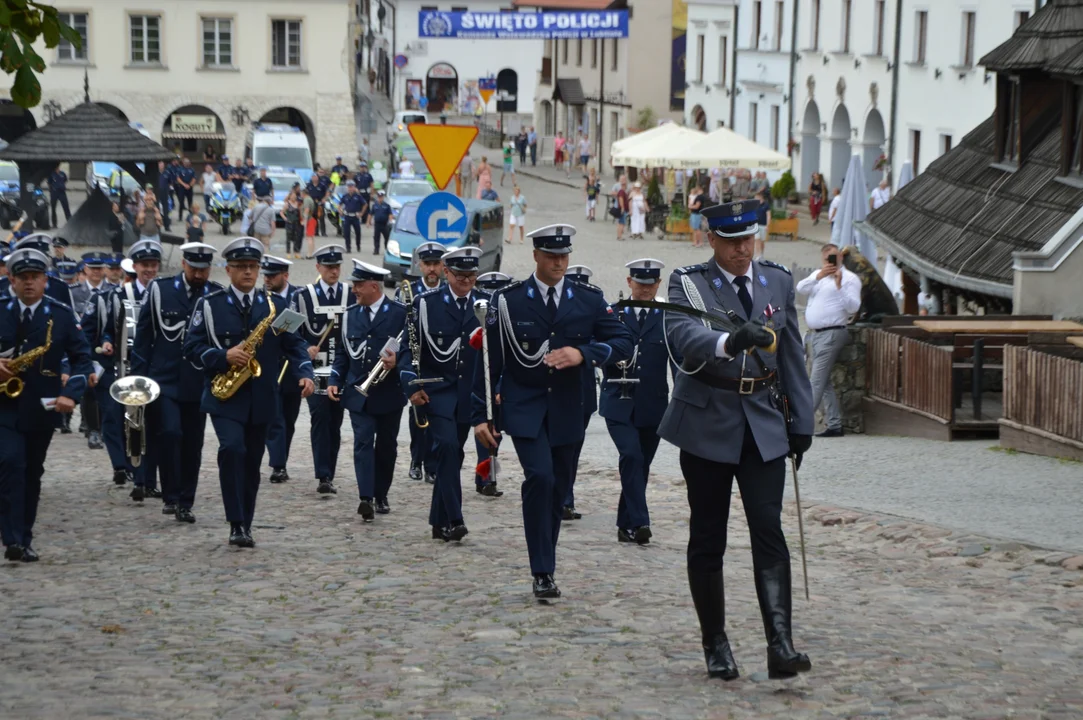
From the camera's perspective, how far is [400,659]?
794 centimetres

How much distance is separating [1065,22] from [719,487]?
1576 cm

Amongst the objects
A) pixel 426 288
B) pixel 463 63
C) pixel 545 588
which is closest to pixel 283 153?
pixel 426 288

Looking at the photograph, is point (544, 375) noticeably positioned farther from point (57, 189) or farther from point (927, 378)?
point (57, 189)

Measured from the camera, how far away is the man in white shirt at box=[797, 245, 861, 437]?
16047 millimetres

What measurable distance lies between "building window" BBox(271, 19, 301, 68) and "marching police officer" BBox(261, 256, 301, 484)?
45095 mm

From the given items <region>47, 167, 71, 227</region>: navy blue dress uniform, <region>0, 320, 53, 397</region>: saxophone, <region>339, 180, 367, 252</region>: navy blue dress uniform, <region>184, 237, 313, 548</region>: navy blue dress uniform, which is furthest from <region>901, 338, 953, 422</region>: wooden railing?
<region>47, 167, 71, 227</region>: navy blue dress uniform

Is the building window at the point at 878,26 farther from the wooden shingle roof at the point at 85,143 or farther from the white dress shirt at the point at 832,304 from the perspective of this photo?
the white dress shirt at the point at 832,304

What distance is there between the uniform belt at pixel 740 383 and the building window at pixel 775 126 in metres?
48.1

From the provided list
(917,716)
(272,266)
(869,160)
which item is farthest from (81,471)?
(869,160)

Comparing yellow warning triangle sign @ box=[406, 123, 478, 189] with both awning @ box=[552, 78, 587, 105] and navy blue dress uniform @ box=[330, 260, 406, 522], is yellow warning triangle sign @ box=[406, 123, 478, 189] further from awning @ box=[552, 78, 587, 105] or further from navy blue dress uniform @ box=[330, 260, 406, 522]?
awning @ box=[552, 78, 587, 105]

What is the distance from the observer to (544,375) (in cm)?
941

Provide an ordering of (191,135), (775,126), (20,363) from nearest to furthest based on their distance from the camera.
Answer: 1. (20,363)
2. (775,126)
3. (191,135)

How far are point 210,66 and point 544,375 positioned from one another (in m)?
50.7

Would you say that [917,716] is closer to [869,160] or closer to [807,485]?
[807,485]
